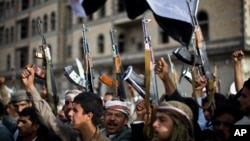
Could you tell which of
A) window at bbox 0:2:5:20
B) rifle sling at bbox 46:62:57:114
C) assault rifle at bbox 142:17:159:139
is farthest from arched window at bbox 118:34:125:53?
assault rifle at bbox 142:17:159:139

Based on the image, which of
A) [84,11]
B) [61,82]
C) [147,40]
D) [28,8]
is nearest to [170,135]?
[147,40]

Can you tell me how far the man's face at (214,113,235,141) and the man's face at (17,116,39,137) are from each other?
1.73m

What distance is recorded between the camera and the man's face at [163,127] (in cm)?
272

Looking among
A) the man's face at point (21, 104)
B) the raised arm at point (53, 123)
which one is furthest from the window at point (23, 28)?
the raised arm at point (53, 123)

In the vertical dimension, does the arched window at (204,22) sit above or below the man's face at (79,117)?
above

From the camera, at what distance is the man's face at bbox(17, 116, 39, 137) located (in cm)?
370

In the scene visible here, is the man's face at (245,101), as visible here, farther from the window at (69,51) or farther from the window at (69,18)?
the window at (69,18)

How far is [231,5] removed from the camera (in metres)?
17.6

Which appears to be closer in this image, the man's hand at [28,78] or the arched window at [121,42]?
the man's hand at [28,78]

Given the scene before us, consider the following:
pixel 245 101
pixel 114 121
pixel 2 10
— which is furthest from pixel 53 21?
pixel 245 101

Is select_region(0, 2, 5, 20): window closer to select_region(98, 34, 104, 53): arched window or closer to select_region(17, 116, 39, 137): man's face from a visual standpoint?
select_region(98, 34, 104, 53): arched window

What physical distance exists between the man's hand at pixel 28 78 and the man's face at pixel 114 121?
2.78 ft

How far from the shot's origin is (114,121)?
3.91 meters

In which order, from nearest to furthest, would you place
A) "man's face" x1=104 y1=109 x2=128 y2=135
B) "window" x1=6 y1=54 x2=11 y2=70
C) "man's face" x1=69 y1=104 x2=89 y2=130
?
"man's face" x1=69 y1=104 x2=89 y2=130 → "man's face" x1=104 y1=109 x2=128 y2=135 → "window" x1=6 y1=54 x2=11 y2=70
